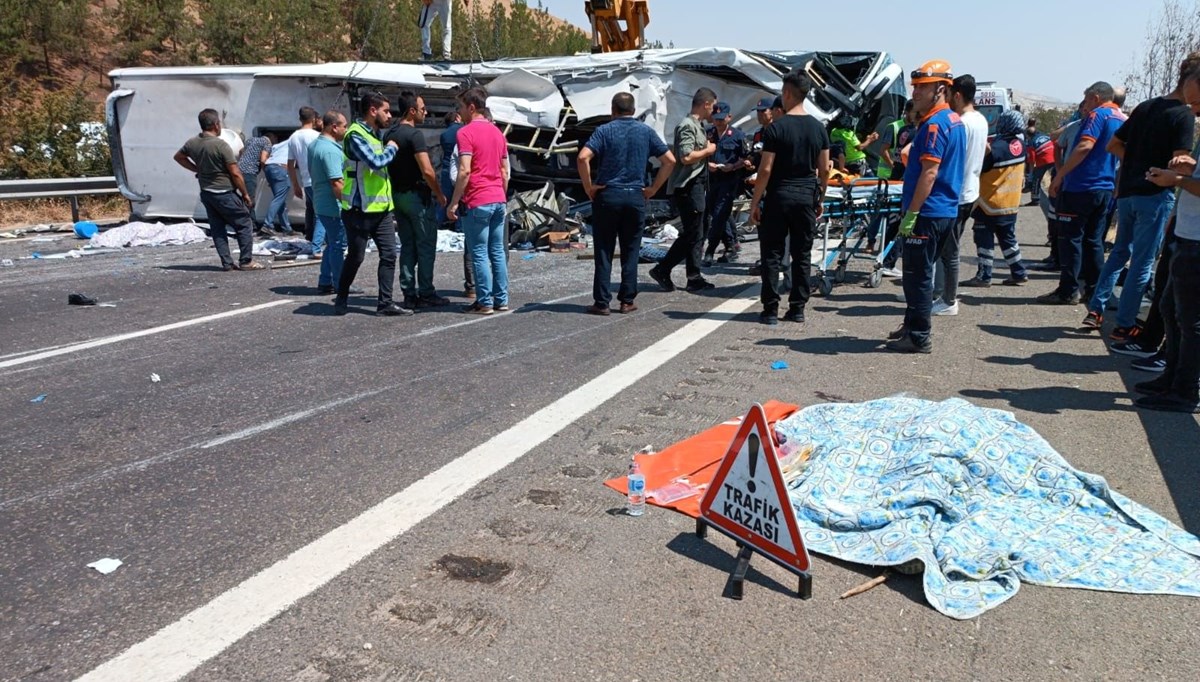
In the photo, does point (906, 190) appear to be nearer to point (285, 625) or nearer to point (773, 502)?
point (773, 502)

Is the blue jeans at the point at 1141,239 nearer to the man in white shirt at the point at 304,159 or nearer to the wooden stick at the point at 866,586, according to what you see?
the wooden stick at the point at 866,586

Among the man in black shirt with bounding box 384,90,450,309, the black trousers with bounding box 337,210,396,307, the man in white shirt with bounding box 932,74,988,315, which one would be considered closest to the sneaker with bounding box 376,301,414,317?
the black trousers with bounding box 337,210,396,307

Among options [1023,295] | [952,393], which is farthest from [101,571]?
[1023,295]

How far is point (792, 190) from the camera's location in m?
7.38

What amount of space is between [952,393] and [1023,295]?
13.6ft

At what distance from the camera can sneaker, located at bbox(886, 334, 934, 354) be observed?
21.7 feet

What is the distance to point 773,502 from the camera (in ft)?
10.5

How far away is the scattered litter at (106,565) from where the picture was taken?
10.6ft

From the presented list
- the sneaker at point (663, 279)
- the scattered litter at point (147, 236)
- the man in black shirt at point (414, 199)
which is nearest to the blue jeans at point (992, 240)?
the sneaker at point (663, 279)

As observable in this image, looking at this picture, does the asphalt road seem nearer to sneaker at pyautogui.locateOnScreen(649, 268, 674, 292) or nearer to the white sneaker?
the white sneaker

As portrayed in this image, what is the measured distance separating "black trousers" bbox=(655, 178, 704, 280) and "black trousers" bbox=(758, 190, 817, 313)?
1696mm

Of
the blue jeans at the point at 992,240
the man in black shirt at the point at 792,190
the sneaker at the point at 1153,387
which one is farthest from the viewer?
the blue jeans at the point at 992,240

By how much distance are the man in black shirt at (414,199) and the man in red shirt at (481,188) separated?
35 cm

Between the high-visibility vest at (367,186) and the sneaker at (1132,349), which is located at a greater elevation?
the high-visibility vest at (367,186)
